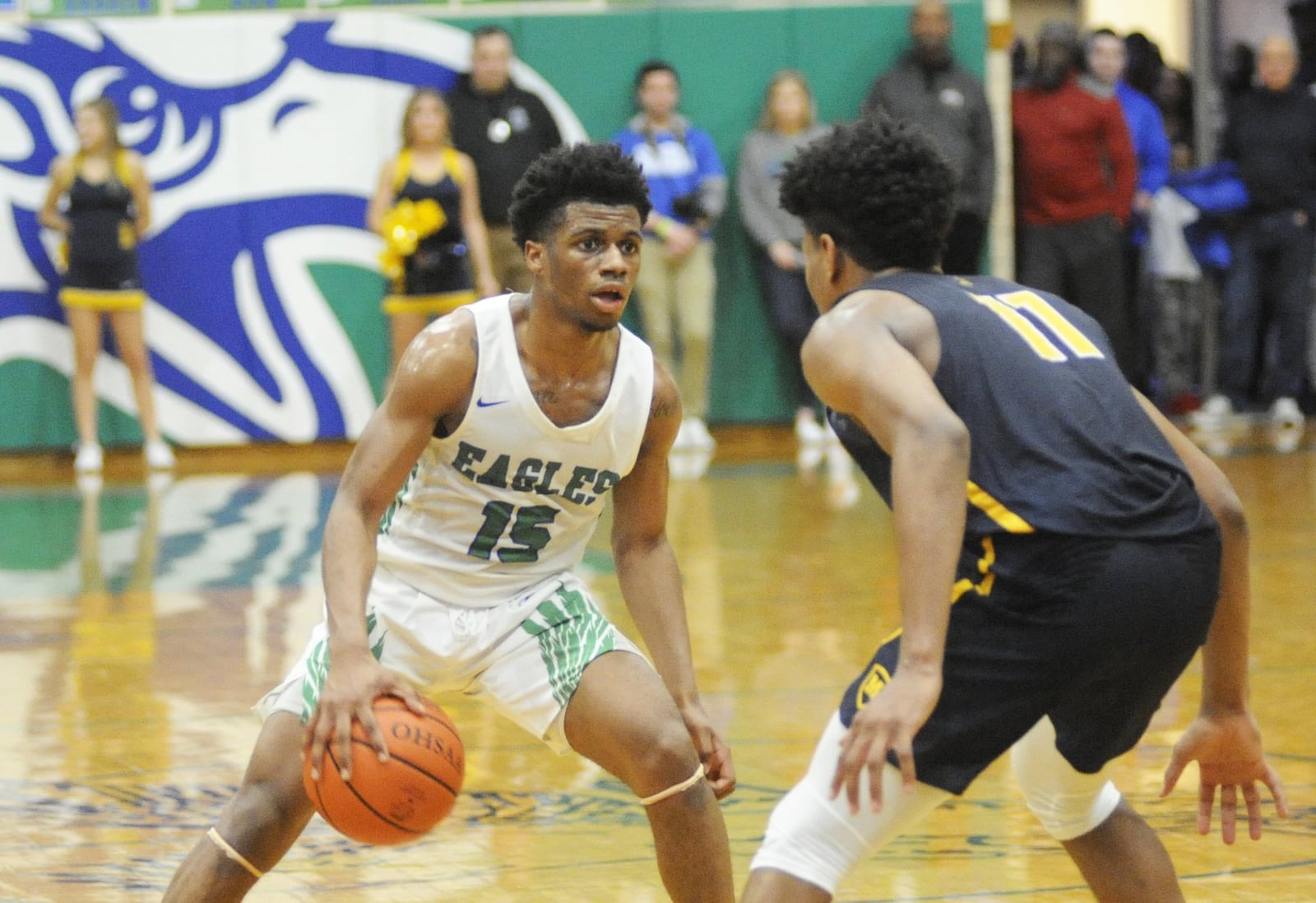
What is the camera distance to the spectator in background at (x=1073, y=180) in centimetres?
1256

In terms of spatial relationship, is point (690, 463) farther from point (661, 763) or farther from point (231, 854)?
point (231, 854)

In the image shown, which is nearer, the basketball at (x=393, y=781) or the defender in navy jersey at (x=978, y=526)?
the defender in navy jersey at (x=978, y=526)

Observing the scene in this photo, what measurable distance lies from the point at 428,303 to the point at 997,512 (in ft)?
31.9

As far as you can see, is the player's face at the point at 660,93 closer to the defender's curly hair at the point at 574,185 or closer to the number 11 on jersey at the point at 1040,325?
the defender's curly hair at the point at 574,185

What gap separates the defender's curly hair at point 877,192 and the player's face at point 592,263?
624 mm

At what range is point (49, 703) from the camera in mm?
6051

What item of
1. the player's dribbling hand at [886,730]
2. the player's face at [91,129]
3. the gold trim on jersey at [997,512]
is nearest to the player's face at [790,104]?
the player's face at [91,129]

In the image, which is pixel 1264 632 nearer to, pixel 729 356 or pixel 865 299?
pixel 865 299

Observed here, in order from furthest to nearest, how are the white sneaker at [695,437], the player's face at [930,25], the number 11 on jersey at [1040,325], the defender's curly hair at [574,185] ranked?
1. the white sneaker at [695,437]
2. the player's face at [930,25]
3. the defender's curly hair at [574,185]
4. the number 11 on jersey at [1040,325]

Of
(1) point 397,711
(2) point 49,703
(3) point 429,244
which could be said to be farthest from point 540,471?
(3) point 429,244

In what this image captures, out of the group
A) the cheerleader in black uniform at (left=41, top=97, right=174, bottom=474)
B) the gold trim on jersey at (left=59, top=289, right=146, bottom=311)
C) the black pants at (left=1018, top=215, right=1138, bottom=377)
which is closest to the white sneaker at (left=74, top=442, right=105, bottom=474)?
the cheerleader in black uniform at (left=41, top=97, right=174, bottom=474)

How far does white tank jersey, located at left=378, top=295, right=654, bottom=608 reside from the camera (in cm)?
381

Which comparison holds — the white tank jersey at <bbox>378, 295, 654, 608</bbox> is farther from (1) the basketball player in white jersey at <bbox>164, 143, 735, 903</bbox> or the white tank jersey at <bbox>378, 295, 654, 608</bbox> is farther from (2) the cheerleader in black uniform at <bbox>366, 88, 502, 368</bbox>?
(2) the cheerleader in black uniform at <bbox>366, 88, 502, 368</bbox>

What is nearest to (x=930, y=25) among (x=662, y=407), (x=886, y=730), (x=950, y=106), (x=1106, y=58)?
(x=950, y=106)
